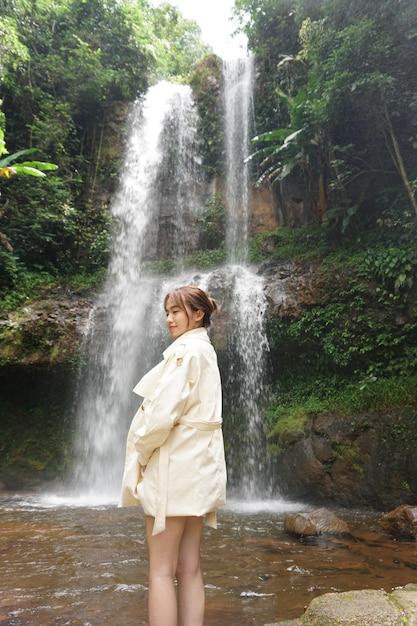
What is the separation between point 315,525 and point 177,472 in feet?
11.6

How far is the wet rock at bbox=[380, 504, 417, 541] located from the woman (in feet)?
11.8

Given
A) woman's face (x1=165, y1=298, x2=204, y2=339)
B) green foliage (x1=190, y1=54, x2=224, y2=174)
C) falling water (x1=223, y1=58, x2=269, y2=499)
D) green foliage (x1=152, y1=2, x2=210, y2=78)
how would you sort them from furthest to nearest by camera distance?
green foliage (x1=152, y1=2, x2=210, y2=78)
green foliage (x1=190, y1=54, x2=224, y2=174)
falling water (x1=223, y1=58, x2=269, y2=499)
woman's face (x1=165, y1=298, x2=204, y2=339)

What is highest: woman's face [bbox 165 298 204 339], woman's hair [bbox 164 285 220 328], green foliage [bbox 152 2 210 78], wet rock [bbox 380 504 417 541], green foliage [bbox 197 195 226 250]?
green foliage [bbox 152 2 210 78]

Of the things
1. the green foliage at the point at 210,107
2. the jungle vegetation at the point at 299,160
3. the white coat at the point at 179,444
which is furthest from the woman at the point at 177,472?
the green foliage at the point at 210,107

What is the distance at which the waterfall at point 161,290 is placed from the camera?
28.0 ft

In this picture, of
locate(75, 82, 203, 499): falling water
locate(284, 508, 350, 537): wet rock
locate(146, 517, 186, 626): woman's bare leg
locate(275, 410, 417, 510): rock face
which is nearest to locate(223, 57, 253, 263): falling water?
locate(75, 82, 203, 499): falling water

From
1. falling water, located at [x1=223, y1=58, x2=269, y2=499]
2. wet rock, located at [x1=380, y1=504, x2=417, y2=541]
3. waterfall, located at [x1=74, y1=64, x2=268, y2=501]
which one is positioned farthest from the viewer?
waterfall, located at [x1=74, y1=64, x2=268, y2=501]

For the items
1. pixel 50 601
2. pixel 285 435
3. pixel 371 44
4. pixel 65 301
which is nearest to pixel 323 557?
pixel 50 601

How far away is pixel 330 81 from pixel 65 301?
7417 mm

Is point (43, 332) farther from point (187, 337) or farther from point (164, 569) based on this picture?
point (164, 569)

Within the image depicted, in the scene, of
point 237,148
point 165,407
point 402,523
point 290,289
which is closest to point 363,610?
point 165,407

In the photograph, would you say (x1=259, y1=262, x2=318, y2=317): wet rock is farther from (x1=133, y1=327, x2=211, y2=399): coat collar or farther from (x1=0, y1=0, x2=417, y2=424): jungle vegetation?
(x1=133, y1=327, x2=211, y2=399): coat collar

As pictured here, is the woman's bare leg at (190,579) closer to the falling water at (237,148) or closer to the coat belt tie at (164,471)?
the coat belt tie at (164,471)

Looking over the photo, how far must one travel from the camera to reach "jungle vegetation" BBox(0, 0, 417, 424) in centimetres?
806
